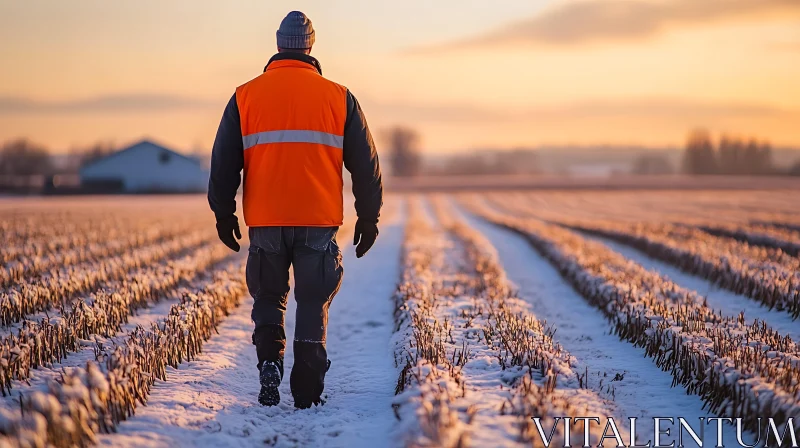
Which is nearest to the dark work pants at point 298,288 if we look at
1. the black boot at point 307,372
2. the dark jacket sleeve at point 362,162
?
the black boot at point 307,372

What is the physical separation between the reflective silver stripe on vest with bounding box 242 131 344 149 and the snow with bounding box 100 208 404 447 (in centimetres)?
189

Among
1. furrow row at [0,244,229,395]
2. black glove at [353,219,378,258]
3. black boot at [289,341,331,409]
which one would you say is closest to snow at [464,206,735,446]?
black glove at [353,219,378,258]

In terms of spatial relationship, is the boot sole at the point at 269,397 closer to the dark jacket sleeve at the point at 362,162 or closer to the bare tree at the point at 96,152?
the dark jacket sleeve at the point at 362,162

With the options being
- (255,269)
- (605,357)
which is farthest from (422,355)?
(605,357)

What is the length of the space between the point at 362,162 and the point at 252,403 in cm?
198

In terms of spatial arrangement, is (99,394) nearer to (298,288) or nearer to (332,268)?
(298,288)

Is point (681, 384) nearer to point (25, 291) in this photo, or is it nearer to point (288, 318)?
point (288, 318)

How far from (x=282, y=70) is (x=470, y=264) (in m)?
9.23

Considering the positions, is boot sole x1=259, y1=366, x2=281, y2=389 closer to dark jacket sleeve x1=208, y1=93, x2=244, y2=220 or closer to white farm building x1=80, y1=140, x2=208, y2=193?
dark jacket sleeve x1=208, y1=93, x2=244, y2=220

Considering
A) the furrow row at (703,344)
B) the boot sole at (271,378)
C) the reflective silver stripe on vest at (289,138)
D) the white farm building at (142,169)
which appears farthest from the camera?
the white farm building at (142,169)

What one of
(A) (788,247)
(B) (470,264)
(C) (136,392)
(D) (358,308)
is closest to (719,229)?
(A) (788,247)

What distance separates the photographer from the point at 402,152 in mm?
138375

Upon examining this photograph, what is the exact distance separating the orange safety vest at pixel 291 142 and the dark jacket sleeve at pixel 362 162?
93 millimetres

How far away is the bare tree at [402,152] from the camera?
137 m
